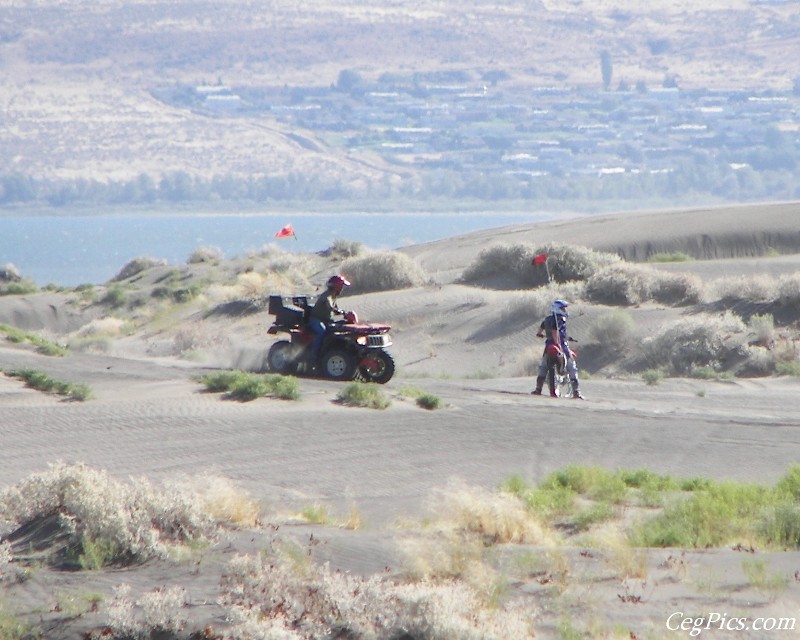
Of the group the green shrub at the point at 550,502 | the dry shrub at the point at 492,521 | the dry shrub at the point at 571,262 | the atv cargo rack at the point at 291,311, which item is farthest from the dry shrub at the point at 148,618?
the dry shrub at the point at 571,262

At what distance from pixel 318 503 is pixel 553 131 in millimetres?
175551

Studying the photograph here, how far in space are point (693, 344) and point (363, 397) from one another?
10920 millimetres

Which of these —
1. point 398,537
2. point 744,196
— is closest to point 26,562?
point 398,537

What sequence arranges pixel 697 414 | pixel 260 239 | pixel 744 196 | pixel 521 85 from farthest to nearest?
pixel 521 85 < pixel 744 196 < pixel 260 239 < pixel 697 414

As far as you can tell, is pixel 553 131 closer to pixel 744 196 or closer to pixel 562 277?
pixel 744 196

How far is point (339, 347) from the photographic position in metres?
20.5

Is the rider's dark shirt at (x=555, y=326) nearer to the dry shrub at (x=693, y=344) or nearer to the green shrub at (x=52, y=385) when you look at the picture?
the green shrub at (x=52, y=385)

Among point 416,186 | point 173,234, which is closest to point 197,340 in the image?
point 173,234

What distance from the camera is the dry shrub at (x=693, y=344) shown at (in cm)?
2672

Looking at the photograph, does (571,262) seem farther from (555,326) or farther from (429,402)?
(429,402)

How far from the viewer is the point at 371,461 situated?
15.4m

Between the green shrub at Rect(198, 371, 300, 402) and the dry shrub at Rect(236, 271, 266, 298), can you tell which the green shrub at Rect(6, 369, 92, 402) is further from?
the dry shrub at Rect(236, 271, 266, 298)

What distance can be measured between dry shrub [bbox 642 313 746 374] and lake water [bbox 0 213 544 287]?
2170 inches

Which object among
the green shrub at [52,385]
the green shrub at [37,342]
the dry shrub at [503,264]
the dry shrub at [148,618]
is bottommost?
the dry shrub at [148,618]
